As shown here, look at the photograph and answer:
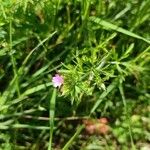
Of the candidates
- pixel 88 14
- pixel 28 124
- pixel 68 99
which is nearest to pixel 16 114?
pixel 28 124

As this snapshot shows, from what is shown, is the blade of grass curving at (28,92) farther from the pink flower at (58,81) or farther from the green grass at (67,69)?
the pink flower at (58,81)

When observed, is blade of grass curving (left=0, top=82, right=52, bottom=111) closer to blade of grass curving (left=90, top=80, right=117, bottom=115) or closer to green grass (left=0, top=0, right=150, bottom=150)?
green grass (left=0, top=0, right=150, bottom=150)

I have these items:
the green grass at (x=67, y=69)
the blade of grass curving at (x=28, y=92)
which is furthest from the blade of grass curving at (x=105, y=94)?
the blade of grass curving at (x=28, y=92)

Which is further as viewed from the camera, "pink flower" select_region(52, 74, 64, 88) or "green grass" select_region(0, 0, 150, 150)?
"green grass" select_region(0, 0, 150, 150)

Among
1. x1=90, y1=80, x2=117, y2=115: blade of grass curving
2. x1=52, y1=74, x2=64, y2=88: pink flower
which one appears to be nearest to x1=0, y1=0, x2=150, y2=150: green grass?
x1=90, y1=80, x2=117, y2=115: blade of grass curving

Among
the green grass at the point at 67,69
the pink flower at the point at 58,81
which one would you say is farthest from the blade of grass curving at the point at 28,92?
the pink flower at the point at 58,81

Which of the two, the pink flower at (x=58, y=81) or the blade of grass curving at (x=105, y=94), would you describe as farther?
the blade of grass curving at (x=105, y=94)

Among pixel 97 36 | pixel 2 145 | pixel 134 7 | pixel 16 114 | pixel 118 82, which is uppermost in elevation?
pixel 134 7

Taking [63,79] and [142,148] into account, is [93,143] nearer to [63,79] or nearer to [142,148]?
[142,148]
